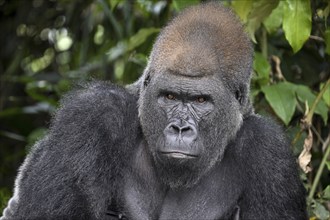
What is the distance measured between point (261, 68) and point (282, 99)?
0.35 metres

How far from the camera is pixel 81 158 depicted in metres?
5.01

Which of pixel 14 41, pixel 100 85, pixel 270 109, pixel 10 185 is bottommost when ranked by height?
pixel 10 185

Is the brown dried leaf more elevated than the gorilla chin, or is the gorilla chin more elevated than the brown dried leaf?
the gorilla chin

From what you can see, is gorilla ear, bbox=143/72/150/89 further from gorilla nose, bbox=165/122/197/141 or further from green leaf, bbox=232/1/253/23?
green leaf, bbox=232/1/253/23

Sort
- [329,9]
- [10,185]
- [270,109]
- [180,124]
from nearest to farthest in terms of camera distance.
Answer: [180,124]
[329,9]
[270,109]
[10,185]

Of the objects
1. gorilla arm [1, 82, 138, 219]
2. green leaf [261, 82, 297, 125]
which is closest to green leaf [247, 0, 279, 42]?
green leaf [261, 82, 297, 125]

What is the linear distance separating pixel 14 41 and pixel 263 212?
475 centimetres

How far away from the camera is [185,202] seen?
5277 millimetres

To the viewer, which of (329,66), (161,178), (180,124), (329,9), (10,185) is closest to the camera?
(180,124)

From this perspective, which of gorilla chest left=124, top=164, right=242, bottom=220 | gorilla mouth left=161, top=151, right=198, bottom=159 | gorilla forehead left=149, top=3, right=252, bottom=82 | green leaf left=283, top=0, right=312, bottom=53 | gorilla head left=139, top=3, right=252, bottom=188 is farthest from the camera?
green leaf left=283, top=0, right=312, bottom=53

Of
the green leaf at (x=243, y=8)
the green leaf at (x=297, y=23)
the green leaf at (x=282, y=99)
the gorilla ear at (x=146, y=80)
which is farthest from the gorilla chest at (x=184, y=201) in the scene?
the green leaf at (x=243, y=8)

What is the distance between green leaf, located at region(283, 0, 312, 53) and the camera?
18.7ft

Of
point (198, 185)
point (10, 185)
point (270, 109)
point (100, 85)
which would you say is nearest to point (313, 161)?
point (270, 109)

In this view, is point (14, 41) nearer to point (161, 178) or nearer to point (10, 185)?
point (10, 185)
